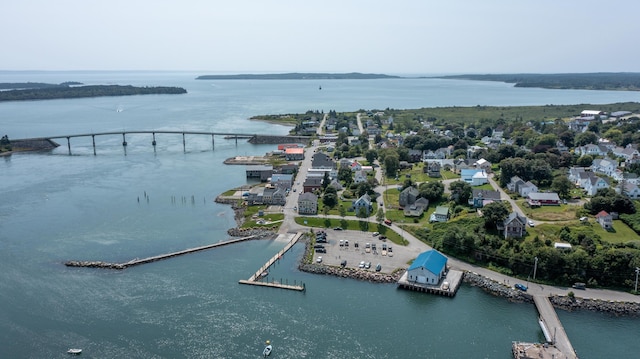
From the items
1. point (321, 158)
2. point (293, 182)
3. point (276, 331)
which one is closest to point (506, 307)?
point (276, 331)

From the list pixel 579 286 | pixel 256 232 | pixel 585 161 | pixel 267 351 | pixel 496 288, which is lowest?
pixel 267 351

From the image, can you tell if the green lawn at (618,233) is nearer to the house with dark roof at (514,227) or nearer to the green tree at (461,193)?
the house with dark roof at (514,227)

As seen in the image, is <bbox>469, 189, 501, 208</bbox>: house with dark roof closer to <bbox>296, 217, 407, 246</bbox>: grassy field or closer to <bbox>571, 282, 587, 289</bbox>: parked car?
<bbox>296, 217, 407, 246</bbox>: grassy field

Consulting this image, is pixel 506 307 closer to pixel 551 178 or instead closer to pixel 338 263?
pixel 338 263

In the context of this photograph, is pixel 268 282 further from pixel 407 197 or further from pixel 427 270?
pixel 407 197

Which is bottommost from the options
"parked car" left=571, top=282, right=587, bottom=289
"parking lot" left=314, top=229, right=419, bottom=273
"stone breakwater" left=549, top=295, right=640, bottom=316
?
"stone breakwater" left=549, top=295, right=640, bottom=316

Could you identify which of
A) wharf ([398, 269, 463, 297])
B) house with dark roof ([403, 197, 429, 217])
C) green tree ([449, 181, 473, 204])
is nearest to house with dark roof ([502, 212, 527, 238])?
wharf ([398, 269, 463, 297])

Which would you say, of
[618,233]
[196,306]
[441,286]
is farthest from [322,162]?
[196,306]
